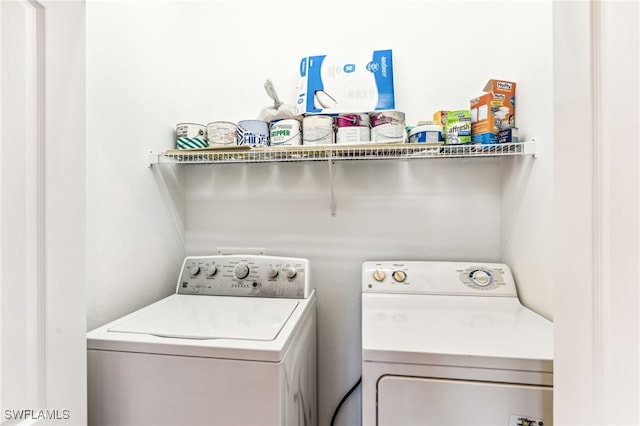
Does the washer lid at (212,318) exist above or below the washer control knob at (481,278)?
below

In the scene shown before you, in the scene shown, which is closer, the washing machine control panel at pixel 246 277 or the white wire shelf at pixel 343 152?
the white wire shelf at pixel 343 152

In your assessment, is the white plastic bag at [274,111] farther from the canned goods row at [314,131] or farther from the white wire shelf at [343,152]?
the white wire shelf at [343,152]

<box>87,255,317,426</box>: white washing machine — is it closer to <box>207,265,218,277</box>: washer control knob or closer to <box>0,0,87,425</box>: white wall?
<box>0,0,87,425</box>: white wall

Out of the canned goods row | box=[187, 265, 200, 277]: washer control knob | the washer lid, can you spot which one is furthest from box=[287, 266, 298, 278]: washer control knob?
the canned goods row

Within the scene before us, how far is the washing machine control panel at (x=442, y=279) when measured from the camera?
127 centimetres

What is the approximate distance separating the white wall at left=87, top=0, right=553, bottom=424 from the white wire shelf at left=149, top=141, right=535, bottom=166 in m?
0.10

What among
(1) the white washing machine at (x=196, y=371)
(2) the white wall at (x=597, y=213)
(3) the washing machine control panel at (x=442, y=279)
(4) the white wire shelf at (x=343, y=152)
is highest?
(4) the white wire shelf at (x=343, y=152)

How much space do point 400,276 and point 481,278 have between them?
1.15 feet

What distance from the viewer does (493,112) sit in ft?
3.97

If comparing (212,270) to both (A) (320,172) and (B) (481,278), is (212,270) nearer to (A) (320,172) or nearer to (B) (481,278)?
(A) (320,172)

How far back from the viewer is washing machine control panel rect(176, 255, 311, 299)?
132 cm

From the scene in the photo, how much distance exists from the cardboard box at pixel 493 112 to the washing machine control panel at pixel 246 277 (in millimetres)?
944

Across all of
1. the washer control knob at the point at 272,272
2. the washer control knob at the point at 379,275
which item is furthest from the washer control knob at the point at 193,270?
the washer control knob at the point at 379,275

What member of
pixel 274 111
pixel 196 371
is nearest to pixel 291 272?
pixel 196 371
